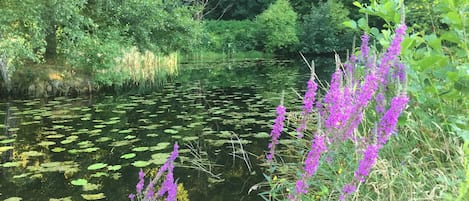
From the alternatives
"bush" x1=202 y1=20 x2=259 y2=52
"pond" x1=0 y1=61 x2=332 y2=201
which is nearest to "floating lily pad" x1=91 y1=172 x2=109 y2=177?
"pond" x1=0 y1=61 x2=332 y2=201

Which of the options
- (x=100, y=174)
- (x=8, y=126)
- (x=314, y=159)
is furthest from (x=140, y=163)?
(x=314, y=159)

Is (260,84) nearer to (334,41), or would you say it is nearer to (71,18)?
(71,18)

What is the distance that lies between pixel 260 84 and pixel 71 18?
6.03 metres

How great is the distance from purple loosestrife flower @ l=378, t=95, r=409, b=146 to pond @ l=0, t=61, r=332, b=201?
6.50 ft

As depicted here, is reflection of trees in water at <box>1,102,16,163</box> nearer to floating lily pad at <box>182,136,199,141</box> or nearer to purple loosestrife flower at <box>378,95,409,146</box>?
floating lily pad at <box>182,136,199,141</box>

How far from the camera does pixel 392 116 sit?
2.18 m

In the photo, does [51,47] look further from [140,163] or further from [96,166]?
[140,163]

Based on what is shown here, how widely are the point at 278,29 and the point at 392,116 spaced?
29.8m

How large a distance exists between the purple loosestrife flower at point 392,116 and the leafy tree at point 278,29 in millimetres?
29234

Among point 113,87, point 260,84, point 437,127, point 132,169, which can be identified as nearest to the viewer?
point 437,127

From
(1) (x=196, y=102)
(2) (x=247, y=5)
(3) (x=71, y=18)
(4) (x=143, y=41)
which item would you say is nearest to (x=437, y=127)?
(1) (x=196, y=102)

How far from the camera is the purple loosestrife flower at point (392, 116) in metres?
2.12

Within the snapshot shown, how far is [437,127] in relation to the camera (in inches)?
125

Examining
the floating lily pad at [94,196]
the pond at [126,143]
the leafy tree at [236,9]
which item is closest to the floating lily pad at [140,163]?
the pond at [126,143]
